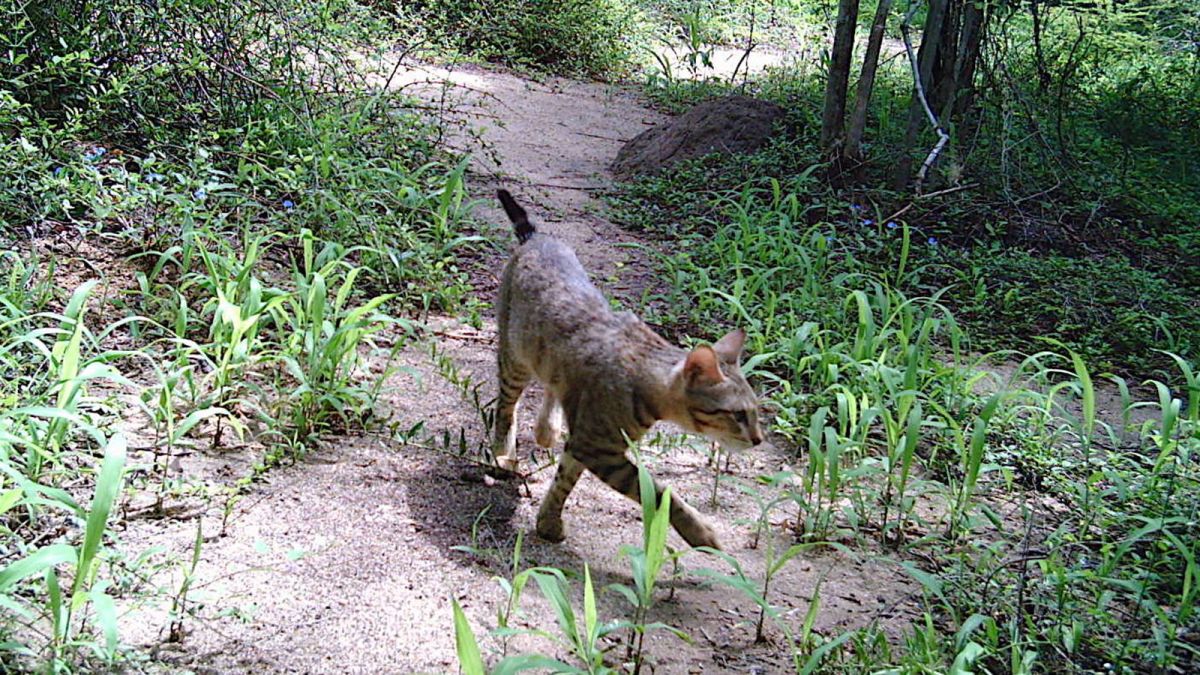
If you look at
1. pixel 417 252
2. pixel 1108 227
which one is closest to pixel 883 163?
pixel 1108 227

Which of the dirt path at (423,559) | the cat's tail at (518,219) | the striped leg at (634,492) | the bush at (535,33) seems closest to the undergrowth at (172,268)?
the dirt path at (423,559)

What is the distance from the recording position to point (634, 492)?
157 inches

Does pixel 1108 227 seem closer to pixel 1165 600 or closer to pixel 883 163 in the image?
pixel 883 163

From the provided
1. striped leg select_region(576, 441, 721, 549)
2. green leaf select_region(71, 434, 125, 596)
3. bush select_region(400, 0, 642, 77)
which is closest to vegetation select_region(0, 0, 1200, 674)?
green leaf select_region(71, 434, 125, 596)

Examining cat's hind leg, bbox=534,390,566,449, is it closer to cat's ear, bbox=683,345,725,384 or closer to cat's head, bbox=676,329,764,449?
cat's head, bbox=676,329,764,449

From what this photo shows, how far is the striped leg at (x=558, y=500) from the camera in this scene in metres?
4.02

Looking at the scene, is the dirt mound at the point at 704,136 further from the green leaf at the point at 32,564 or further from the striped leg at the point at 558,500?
the green leaf at the point at 32,564

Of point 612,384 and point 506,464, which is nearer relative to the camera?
point 612,384

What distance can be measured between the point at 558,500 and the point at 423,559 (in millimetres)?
586

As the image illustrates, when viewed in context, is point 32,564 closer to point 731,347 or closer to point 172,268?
point 731,347

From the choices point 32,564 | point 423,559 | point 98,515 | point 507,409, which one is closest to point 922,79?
point 507,409

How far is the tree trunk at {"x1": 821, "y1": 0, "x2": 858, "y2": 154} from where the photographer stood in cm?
865

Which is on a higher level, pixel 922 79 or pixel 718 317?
pixel 922 79

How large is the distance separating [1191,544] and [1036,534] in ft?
1.92
